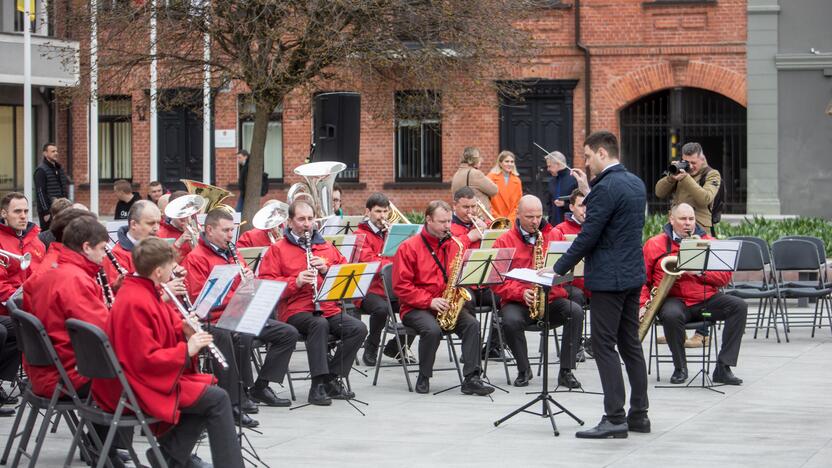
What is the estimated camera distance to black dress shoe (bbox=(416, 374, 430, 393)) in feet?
38.5

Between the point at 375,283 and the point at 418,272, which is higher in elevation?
the point at 418,272

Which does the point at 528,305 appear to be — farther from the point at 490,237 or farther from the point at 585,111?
the point at 585,111

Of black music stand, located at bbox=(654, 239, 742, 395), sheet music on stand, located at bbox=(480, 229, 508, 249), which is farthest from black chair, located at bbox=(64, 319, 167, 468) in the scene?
sheet music on stand, located at bbox=(480, 229, 508, 249)

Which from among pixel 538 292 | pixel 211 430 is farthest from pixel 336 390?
pixel 211 430

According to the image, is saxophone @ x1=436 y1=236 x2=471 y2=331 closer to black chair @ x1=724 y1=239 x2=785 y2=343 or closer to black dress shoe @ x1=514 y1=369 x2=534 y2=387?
black dress shoe @ x1=514 y1=369 x2=534 y2=387

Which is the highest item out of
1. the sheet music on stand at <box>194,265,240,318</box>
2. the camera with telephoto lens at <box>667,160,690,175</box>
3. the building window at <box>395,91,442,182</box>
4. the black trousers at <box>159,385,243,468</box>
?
the building window at <box>395,91,442,182</box>

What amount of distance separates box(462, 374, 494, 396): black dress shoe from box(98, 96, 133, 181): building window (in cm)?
2188

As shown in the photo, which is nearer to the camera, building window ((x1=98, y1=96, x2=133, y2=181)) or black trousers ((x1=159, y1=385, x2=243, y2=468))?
black trousers ((x1=159, y1=385, x2=243, y2=468))

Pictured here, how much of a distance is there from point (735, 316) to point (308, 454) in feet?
15.1

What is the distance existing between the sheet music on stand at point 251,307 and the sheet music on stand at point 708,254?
4.53 metres

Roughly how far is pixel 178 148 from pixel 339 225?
1784cm

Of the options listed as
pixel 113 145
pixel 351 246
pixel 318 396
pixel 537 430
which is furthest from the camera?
pixel 113 145

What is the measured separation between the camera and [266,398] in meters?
11.0

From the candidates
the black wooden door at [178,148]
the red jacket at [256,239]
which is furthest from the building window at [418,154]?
the red jacket at [256,239]
